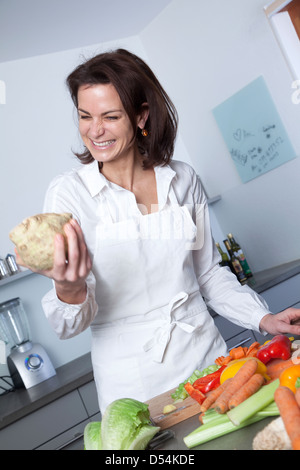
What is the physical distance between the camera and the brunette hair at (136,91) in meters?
1.41

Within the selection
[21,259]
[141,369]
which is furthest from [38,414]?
[21,259]

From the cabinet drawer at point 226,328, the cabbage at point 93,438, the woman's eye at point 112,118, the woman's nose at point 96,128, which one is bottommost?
the cabinet drawer at point 226,328

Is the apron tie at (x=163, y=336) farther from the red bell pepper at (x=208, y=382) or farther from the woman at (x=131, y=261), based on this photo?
the red bell pepper at (x=208, y=382)

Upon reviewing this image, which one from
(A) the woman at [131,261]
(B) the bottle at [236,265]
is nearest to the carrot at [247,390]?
(A) the woman at [131,261]

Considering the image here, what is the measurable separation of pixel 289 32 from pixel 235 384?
2.08m

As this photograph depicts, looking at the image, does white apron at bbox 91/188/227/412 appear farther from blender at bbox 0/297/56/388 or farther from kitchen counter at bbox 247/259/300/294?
kitchen counter at bbox 247/259/300/294

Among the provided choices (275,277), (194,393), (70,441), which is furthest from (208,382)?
(275,277)

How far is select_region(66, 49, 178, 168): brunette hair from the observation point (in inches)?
55.5

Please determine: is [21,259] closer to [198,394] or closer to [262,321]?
[198,394]

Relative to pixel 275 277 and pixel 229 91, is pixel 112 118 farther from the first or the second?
pixel 229 91

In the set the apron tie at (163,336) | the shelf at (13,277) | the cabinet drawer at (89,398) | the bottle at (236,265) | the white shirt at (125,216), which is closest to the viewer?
the white shirt at (125,216)

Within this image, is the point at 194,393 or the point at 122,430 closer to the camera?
the point at 122,430

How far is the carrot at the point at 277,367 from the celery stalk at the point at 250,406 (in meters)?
0.13

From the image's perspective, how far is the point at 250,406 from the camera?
0.85m
